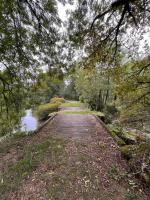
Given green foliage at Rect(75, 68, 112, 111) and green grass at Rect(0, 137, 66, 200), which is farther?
green foliage at Rect(75, 68, 112, 111)

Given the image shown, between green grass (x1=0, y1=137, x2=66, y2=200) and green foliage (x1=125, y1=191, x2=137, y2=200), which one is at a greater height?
green grass (x1=0, y1=137, x2=66, y2=200)

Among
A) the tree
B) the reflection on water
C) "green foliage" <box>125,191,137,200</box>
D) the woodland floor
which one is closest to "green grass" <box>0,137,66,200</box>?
the woodland floor

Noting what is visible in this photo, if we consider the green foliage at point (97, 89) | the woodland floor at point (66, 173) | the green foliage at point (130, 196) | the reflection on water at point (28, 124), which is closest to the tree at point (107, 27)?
the woodland floor at point (66, 173)

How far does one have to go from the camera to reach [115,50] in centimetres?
512

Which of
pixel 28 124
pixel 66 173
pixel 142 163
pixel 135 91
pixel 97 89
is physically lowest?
pixel 28 124

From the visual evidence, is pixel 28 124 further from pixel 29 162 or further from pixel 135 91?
pixel 135 91

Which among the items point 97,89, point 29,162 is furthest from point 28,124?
point 29,162

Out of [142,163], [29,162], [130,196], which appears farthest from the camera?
[29,162]

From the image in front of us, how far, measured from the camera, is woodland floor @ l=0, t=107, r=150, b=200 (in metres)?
2.82

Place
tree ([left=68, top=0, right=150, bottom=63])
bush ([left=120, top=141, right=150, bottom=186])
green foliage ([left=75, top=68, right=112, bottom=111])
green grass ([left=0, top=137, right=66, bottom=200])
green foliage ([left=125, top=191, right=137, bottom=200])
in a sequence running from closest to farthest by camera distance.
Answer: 1. green foliage ([left=125, top=191, right=137, bottom=200])
2. green grass ([left=0, top=137, right=66, bottom=200])
3. bush ([left=120, top=141, right=150, bottom=186])
4. tree ([left=68, top=0, right=150, bottom=63])
5. green foliage ([left=75, top=68, right=112, bottom=111])

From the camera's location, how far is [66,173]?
338cm

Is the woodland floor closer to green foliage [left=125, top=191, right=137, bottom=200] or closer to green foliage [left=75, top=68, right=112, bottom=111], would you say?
green foliage [left=125, top=191, right=137, bottom=200]

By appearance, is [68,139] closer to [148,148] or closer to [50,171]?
[50,171]

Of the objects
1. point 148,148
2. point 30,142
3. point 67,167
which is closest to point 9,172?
point 67,167
